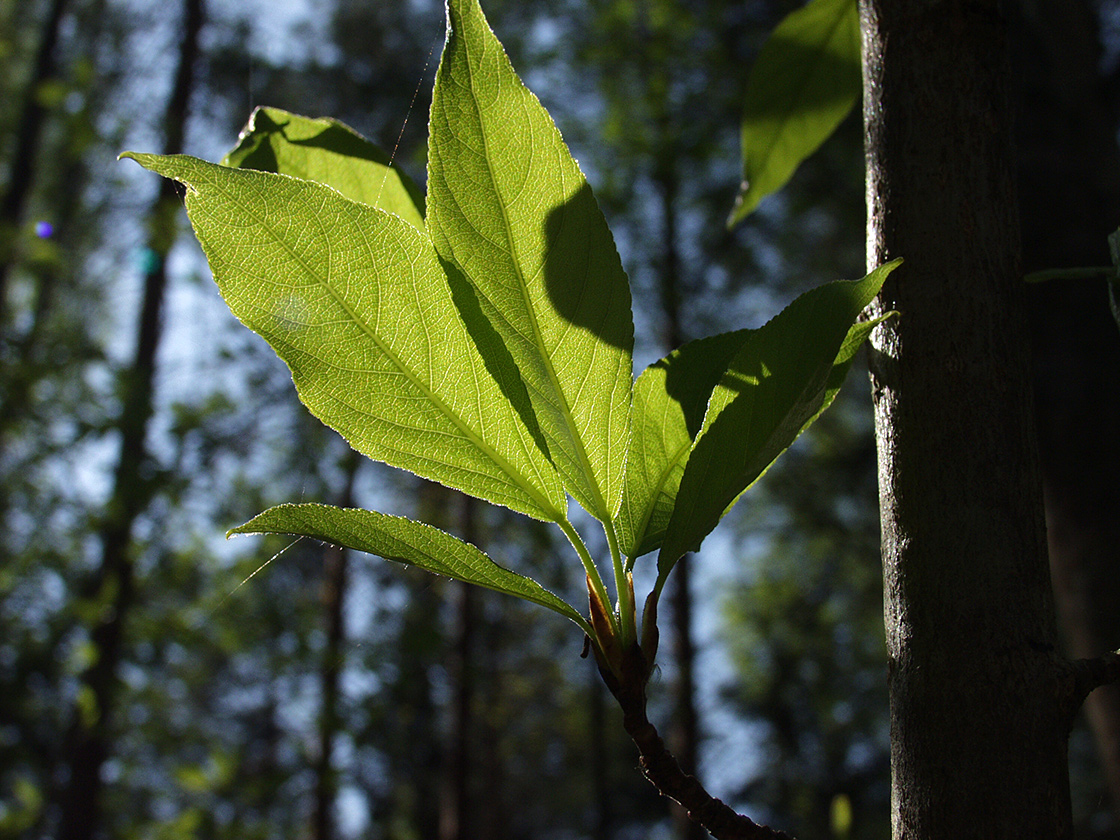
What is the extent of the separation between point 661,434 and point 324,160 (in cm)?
33

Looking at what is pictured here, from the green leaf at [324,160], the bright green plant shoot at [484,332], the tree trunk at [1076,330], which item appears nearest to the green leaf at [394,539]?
the bright green plant shoot at [484,332]

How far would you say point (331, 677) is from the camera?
6.47 meters

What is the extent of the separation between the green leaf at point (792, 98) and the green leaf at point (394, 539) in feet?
1.65

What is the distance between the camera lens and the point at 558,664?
11938 millimetres

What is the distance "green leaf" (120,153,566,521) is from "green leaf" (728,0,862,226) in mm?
459

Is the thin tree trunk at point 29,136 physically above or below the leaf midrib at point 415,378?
above

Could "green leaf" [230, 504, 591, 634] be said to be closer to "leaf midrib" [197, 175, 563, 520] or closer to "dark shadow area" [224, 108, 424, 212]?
"leaf midrib" [197, 175, 563, 520]

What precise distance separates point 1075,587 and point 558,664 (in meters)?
10.8

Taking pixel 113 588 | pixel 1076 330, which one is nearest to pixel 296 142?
pixel 1076 330

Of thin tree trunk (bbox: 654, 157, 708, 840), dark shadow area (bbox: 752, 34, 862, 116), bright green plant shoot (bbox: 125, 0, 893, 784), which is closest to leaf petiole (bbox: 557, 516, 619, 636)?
bright green plant shoot (bbox: 125, 0, 893, 784)

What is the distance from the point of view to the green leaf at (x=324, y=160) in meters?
0.61

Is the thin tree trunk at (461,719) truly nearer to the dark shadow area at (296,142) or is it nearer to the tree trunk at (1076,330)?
the tree trunk at (1076,330)

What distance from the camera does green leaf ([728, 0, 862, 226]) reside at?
2.69 ft

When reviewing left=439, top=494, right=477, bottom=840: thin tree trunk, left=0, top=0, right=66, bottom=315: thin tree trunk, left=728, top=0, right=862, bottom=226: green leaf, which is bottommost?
left=439, top=494, right=477, bottom=840: thin tree trunk
